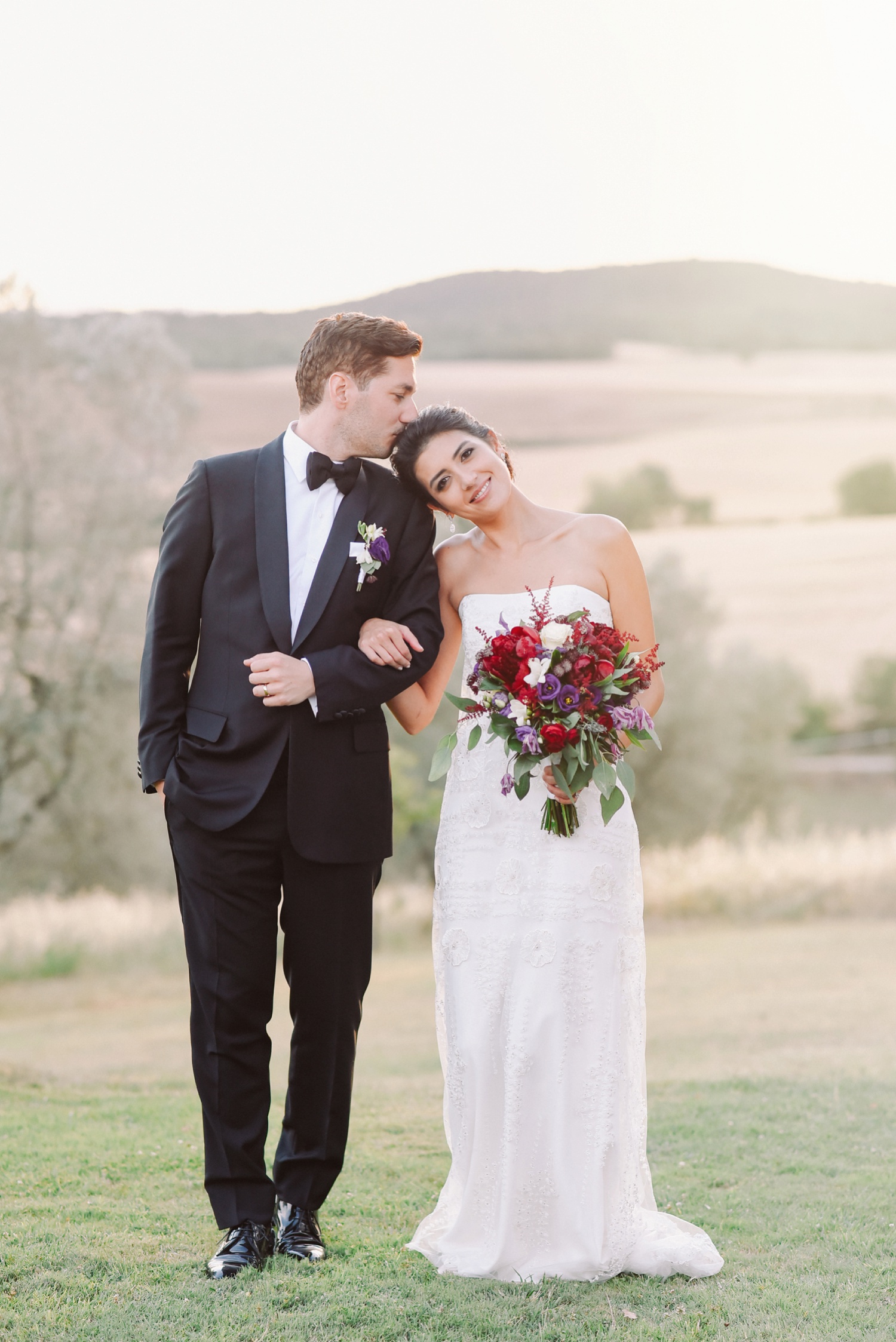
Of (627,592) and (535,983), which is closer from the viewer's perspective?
(535,983)

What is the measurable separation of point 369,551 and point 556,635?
574 millimetres

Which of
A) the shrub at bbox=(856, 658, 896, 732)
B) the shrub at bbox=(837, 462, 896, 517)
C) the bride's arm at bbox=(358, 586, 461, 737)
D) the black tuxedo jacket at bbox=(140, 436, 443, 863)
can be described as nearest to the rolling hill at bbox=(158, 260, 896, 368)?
the shrub at bbox=(837, 462, 896, 517)

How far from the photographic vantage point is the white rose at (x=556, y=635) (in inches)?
123

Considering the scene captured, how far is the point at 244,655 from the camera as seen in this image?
3.32 metres

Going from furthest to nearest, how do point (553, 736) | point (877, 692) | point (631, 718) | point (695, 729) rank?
point (877, 692) < point (695, 729) < point (631, 718) < point (553, 736)

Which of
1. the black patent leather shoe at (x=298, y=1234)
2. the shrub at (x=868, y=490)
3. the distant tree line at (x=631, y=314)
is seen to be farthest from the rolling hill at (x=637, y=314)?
the black patent leather shoe at (x=298, y=1234)

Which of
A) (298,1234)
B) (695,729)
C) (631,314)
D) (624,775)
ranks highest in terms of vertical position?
(631,314)

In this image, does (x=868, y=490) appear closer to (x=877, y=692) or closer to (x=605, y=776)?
(x=877, y=692)

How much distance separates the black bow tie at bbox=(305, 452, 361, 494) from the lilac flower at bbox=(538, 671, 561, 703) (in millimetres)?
810

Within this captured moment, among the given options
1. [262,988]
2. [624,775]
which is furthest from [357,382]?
[262,988]

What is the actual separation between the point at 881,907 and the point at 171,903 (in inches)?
306

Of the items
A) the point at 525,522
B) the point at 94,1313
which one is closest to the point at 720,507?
the point at 525,522

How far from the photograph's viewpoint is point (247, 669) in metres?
3.31

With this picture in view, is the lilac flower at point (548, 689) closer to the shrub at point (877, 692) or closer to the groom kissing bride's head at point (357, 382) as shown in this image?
the groom kissing bride's head at point (357, 382)
